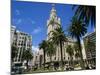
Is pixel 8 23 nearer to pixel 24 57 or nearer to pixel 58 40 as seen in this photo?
pixel 24 57

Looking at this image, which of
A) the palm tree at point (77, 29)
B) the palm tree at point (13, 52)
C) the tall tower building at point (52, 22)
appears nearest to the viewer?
the palm tree at point (13, 52)

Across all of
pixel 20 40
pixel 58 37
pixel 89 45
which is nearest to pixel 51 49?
pixel 58 37

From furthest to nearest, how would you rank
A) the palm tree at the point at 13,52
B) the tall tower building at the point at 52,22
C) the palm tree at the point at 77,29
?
the palm tree at the point at 77,29, the tall tower building at the point at 52,22, the palm tree at the point at 13,52

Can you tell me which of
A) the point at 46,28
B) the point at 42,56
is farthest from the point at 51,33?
the point at 42,56

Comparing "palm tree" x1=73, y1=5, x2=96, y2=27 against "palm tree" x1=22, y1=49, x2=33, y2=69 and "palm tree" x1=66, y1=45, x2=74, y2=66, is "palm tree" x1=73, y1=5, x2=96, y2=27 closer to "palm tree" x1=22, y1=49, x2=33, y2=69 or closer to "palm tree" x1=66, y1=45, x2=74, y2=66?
"palm tree" x1=66, y1=45, x2=74, y2=66

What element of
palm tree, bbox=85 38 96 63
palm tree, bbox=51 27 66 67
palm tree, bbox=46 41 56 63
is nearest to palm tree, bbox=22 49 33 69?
palm tree, bbox=46 41 56 63

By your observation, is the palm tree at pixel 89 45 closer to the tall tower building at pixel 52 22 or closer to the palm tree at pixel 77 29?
the palm tree at pixel 77 29

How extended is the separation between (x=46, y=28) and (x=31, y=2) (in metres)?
0.44

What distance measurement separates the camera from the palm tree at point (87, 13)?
3462mm

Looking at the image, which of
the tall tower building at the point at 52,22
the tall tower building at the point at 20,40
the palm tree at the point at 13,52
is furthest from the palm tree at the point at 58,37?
the palm tree at the point at 13,52

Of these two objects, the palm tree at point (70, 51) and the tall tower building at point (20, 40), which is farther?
the palm tree at point (70, 51)

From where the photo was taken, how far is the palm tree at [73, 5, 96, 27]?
11.4ft

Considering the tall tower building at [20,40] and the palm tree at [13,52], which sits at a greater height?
the tall tower building at [20,40]

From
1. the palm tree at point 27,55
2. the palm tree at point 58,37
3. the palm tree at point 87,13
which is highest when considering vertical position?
the palm tree at point 87,13
